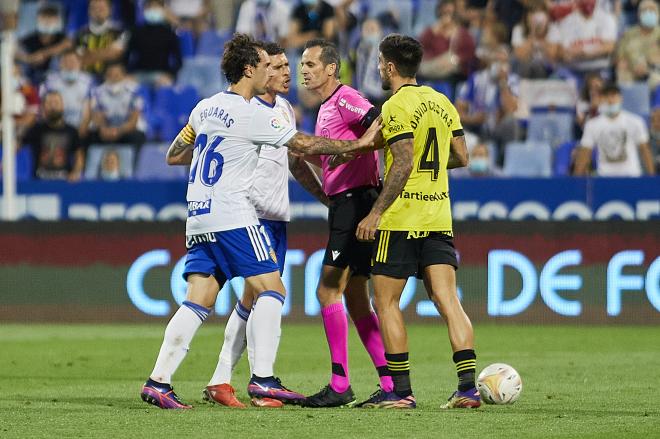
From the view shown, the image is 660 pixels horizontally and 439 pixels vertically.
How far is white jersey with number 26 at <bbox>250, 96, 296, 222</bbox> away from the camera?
9109 mm

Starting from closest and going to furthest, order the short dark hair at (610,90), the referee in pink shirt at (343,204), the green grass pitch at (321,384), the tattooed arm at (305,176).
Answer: the green grass pitch at (321,384) < the referee in pink shirt at (343,204) < the tattooed arm at (305,176) < the short dark hair at (610,90)

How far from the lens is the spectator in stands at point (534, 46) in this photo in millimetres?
18484

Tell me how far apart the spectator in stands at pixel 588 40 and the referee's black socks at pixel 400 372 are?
35.6 feet

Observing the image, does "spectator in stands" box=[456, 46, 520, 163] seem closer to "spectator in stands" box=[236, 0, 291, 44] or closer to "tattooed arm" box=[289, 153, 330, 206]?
"spectator in stands" box=[236, 0, 291, 44]

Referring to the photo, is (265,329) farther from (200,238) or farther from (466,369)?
(466,369)

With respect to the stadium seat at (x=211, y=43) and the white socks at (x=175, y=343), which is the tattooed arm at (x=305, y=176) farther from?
the stadium seat at (x=211, y=43)

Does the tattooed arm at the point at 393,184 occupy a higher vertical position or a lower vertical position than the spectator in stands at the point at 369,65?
lower

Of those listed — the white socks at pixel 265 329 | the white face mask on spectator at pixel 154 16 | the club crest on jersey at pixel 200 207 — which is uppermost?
the white face mask on spectator at pixel 154 16

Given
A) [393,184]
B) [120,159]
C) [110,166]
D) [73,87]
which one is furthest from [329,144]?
[73,87]

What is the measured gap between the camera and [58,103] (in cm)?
1894

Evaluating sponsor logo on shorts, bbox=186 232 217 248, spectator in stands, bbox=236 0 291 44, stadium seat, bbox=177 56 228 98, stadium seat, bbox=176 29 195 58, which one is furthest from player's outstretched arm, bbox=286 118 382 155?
stadium seat, bbox=176 29 195 58

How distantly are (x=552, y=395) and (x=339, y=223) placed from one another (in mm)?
1842

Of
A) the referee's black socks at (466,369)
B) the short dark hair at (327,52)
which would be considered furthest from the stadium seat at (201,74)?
the referee's black socks at (466,369)

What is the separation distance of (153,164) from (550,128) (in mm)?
5349
